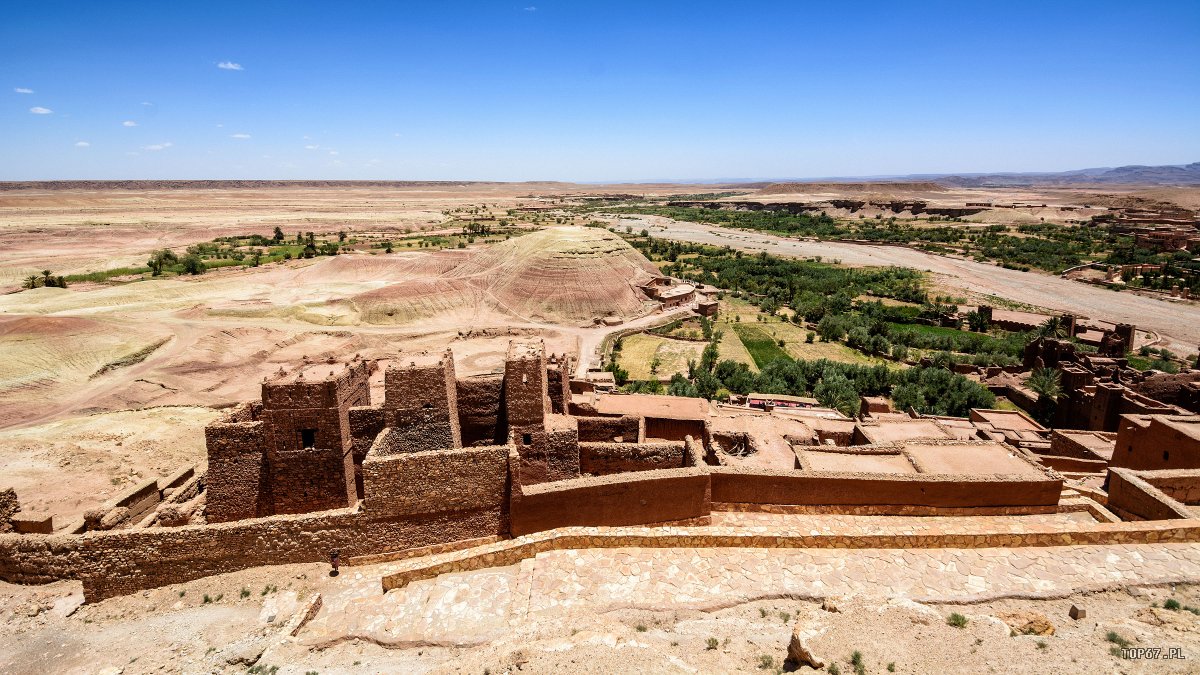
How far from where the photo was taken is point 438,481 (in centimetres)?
1305

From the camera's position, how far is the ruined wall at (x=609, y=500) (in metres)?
13.3

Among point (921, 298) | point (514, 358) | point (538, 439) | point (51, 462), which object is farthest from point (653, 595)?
point (921, 298)

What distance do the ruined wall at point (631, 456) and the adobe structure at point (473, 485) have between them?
39 mm

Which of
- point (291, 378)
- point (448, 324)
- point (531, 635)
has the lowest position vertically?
point (448, 324)

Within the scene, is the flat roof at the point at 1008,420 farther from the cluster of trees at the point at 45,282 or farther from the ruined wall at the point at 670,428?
the cluster of trees at the point at 45,282

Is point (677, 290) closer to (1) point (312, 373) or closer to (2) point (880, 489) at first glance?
(2) point (880, 489)

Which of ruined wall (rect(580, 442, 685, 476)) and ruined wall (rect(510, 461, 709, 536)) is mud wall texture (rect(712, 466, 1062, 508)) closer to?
ruined wall (rect(510, 461, 709, 536))

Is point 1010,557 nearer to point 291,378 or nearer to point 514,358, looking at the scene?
point 514,358

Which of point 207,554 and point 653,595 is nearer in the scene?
point 653,595

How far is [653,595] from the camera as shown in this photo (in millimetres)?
10633

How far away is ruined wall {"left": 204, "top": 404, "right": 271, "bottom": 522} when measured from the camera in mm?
14484

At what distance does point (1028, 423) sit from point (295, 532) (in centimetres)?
2528

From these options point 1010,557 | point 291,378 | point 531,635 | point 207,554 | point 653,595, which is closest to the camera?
point 531,635

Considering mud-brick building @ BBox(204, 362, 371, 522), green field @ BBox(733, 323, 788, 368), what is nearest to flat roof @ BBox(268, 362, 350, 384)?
mud-brick building @ BBox(204, 362, 371, 522)
